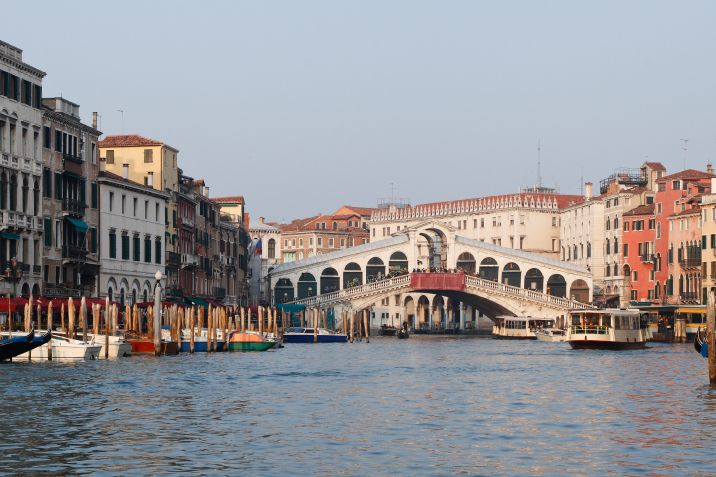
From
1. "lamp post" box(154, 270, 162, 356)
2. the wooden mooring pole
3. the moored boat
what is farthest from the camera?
the moored boat

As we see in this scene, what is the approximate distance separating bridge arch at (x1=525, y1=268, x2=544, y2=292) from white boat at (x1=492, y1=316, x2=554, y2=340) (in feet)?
17.9

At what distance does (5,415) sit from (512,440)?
30.9 feet

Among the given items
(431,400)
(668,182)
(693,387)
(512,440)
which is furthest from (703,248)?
(512,440)

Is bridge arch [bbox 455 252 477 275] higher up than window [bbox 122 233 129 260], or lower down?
higher up

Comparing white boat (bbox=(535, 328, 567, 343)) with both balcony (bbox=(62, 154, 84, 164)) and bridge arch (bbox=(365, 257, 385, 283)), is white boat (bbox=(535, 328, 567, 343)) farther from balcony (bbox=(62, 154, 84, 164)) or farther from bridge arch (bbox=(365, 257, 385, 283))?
balcony (bbox=(62, 154, 84, 164))

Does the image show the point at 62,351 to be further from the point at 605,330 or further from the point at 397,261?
the point at 397,261

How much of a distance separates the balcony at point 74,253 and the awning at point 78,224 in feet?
2.38

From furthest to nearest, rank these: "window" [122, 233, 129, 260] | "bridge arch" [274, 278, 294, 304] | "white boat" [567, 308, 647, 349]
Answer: "bridge arch" [274, 278, 294, 304] → "window" [122, 233, 129, 260] → "white boat" [567, 308, 647, 349]

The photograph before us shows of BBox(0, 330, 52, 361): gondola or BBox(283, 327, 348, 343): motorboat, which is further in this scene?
BBox(283, 327, 348, 343): motorboat

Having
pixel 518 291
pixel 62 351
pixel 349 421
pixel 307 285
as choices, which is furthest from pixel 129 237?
pixel 349 421

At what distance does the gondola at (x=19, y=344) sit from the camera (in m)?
43.5

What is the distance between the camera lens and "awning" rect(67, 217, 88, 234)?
194ft

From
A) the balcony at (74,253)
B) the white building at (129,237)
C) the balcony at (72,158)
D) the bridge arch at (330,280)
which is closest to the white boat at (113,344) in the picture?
the balcony at (74,253)

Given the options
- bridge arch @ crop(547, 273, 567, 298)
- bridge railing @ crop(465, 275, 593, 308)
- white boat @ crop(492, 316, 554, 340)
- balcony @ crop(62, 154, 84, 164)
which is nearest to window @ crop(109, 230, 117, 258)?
balcony @ crop(62, 154, 84, 164)
